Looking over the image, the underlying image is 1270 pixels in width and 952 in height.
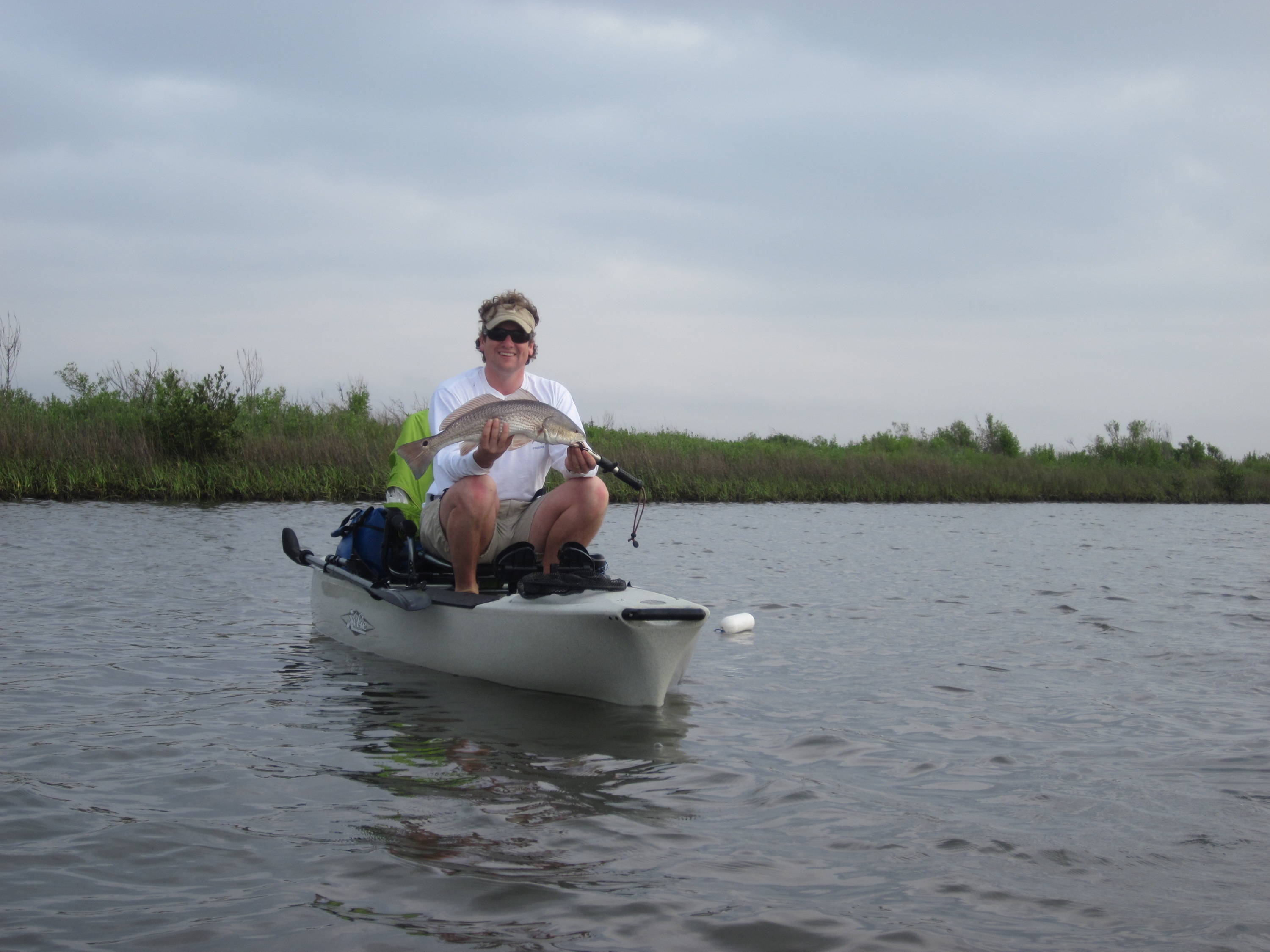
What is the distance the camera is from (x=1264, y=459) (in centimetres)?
4841

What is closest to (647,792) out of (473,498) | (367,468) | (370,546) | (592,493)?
(592,493)

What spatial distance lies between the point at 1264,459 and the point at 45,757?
54861mm

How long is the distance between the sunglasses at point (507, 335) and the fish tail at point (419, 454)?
29.5 inches

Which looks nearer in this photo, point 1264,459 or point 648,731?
point 648,731

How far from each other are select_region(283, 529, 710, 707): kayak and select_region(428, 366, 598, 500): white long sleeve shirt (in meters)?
0.61

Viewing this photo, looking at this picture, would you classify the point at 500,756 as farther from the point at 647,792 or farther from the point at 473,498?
the point at 473,498

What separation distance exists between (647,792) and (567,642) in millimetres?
1378

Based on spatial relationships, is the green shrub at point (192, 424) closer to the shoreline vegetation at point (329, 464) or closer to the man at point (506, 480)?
the shoreline vegetation at point (329, 464)

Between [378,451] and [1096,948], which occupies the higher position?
[378,451]

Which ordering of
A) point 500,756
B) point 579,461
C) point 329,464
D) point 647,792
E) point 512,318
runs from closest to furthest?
point 647,792 < point 500,756 < point 579,461 < point 512,318 < point 329,464

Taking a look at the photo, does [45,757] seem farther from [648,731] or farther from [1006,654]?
[1006,654]

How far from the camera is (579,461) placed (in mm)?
5352

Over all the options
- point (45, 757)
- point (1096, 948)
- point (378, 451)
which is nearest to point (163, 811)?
point (45, 757)

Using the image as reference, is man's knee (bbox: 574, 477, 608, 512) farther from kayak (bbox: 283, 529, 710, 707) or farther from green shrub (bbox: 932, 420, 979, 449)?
green shrub (bbox: 932, 420, 979, 449)
